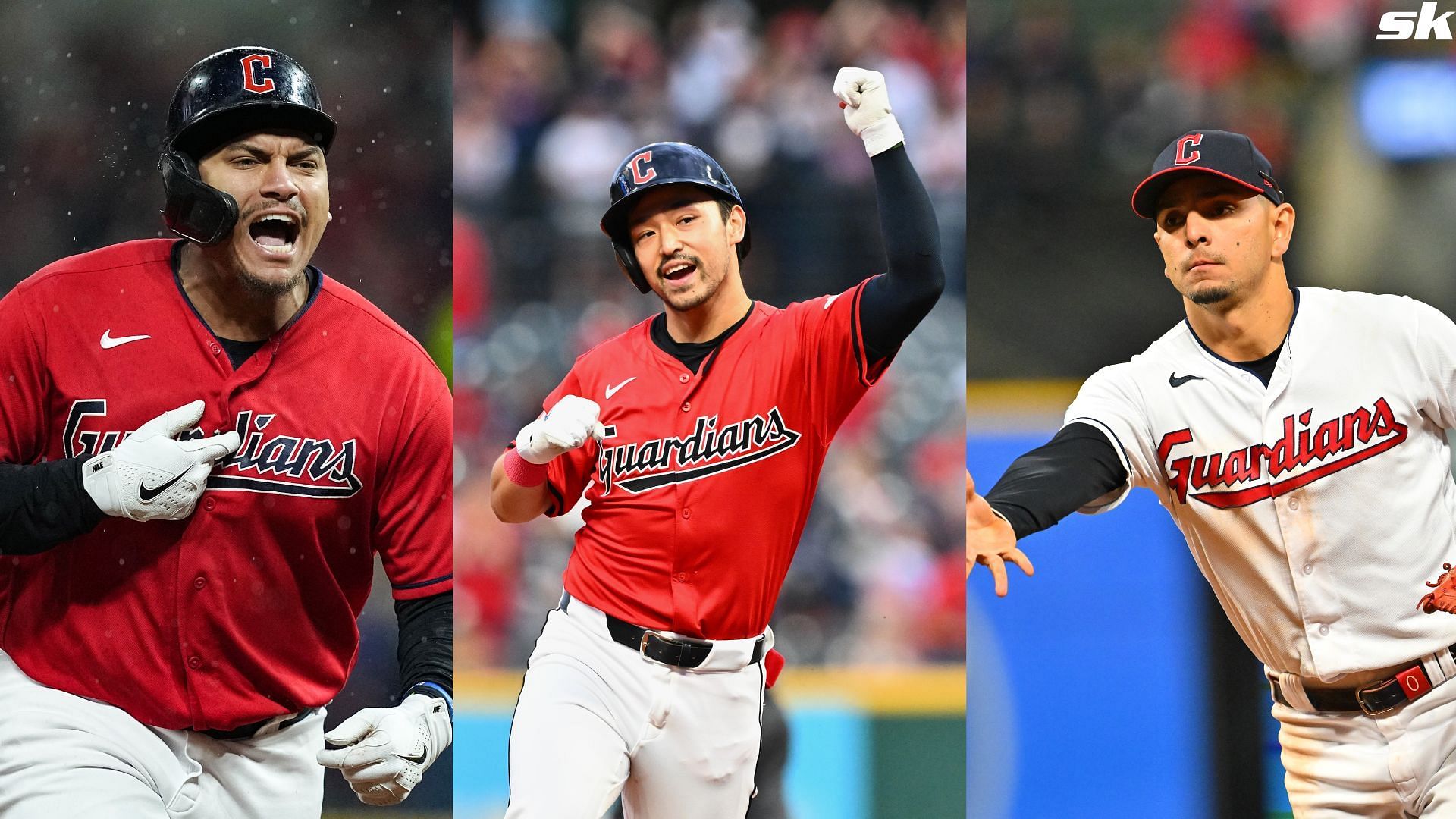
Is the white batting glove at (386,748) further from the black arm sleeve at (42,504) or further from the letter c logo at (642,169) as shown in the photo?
the letter c logo at (642,169)

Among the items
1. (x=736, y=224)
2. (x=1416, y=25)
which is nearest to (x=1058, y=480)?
(x=736, y=224)

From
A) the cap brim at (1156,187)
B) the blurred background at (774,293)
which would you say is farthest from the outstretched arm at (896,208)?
the blurred background at (774,293)

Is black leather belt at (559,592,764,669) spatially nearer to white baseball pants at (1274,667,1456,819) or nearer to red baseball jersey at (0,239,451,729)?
red baseball jersey at (0,239,451,729)

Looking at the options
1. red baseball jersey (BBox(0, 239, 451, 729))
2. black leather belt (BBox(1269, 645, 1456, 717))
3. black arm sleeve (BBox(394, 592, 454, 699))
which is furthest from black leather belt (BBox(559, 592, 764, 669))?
black leather belt (BBox(1269, 645, 1456, 717))

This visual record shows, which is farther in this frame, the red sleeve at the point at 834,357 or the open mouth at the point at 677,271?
the open mouth at the point at 677,271

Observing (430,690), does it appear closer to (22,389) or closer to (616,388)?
(616,388)

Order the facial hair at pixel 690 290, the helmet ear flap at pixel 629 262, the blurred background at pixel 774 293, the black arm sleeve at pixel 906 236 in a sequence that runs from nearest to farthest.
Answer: the black arm sleeve at pixel 906 236
the facial hair at pixel 690 290
the helmet ear flap at pixel 629 262
the blurred background at pixel 774 293
